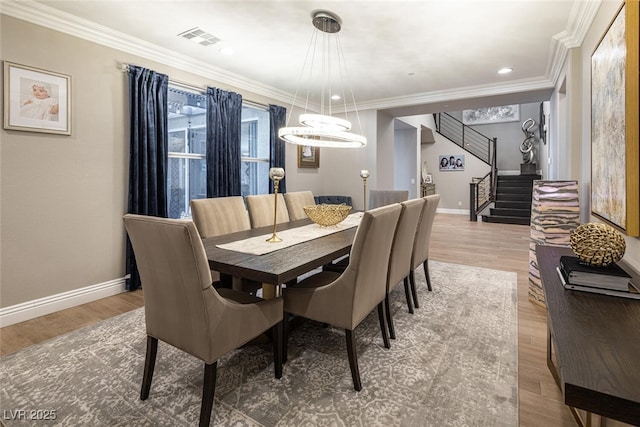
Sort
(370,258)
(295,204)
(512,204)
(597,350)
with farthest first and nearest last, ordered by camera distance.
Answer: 1. (512,204)
2. (295,204)
3. (370,258)
4. (597,350)

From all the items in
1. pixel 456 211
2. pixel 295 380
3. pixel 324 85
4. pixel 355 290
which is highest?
pixel 324 85

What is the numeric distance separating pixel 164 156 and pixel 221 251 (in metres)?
2.02

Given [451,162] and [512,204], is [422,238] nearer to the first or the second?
[512,204]

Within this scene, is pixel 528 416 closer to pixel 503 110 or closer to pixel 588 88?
pixel 588 88

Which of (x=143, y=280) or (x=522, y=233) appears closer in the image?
(x=143, y=280)

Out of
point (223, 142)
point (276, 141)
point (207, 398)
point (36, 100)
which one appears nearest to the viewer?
point (207, 398)

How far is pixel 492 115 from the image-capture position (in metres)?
10.7

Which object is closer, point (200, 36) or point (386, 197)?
point (200, 36)

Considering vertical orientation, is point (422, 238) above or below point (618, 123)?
below

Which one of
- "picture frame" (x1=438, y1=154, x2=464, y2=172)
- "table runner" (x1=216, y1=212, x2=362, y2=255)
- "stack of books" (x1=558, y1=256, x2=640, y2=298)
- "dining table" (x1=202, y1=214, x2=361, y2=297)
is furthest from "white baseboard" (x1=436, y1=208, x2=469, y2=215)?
"stack of books" (x1=558, y1=256, x2=640, y2=298)

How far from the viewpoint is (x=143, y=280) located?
5.37ft

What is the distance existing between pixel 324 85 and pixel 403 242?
3.27 metres

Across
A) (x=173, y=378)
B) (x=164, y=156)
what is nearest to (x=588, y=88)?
(x=173, y=378)

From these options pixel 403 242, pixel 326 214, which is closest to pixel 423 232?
pixel 403 242
